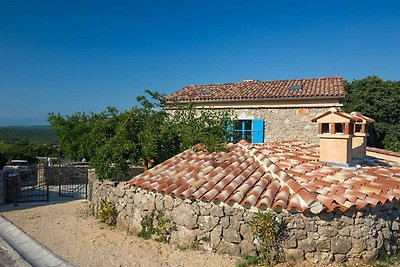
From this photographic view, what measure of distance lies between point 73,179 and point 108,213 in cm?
804

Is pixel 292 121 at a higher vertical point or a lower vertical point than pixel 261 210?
higher

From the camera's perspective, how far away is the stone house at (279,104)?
15.6m

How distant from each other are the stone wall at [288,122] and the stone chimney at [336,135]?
812 cm

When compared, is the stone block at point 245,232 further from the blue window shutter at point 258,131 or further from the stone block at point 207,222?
the blue window shutter at point 258,131

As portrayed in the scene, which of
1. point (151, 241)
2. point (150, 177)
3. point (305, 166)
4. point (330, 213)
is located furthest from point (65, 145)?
Result: point (330, 213)

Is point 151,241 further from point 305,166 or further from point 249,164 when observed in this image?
point 305,166

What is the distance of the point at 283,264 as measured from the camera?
5.53 metres

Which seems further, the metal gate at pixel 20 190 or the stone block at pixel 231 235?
the metal gate at pixel 20 190

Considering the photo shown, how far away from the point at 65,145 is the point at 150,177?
1173 centimetres

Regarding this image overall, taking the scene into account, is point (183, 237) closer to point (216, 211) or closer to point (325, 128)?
point (216, 211)

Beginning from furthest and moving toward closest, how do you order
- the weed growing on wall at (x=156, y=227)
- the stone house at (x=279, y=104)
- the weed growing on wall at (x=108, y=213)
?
the stone house at (x=279, y=104)
the weed growing on wall at (x=108, y=213)
the weed growing on wall at (x=156, y=227)

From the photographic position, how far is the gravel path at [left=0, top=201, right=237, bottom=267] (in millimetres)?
5832

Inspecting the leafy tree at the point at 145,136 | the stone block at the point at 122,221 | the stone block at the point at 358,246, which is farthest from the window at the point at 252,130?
the stone block at the point at 358,246

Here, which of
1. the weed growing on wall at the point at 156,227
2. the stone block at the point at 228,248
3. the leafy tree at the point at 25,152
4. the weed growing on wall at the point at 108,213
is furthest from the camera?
the leafy tree at the point at 25,152
